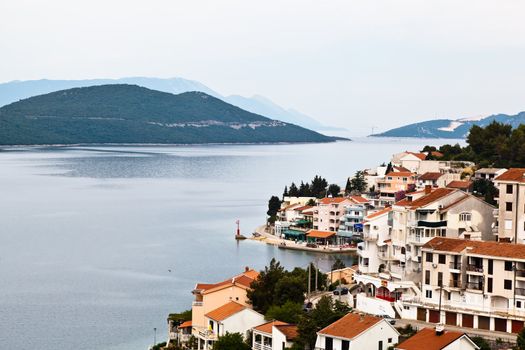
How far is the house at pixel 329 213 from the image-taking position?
28141 mm

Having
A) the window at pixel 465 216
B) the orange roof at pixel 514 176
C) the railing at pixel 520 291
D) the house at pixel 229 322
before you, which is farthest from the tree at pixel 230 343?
the orange roof at pixel 514 176

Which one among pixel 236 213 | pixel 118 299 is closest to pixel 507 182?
→ pixel 118 299

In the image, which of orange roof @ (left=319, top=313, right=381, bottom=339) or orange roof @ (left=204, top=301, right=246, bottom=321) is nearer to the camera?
orange roof @ (left=319, top=313, right=381, bottom=339)

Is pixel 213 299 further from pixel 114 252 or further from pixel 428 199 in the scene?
pixel 114 252

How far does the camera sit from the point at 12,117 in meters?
132

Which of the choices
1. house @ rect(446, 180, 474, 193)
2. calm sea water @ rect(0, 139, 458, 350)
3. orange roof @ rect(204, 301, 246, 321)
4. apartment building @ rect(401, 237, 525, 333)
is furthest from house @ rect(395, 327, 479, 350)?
house @ rect(446, 180, 474, 193)

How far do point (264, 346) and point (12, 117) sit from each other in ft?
411

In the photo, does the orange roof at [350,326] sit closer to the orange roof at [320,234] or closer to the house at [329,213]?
the orange roof at [320,234]

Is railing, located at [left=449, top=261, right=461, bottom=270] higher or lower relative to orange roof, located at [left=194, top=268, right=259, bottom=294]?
higher

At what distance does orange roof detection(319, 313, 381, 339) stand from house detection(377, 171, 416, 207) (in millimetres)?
15367

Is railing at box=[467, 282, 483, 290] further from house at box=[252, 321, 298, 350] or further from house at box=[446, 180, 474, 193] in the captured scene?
house at box=[446, 180, 474, 193]

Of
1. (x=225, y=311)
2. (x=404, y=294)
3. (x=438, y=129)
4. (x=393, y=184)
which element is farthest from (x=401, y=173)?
(x=438, y=129)

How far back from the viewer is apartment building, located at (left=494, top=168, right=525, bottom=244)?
546 inches

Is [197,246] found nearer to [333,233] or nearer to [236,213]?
[333,233]
